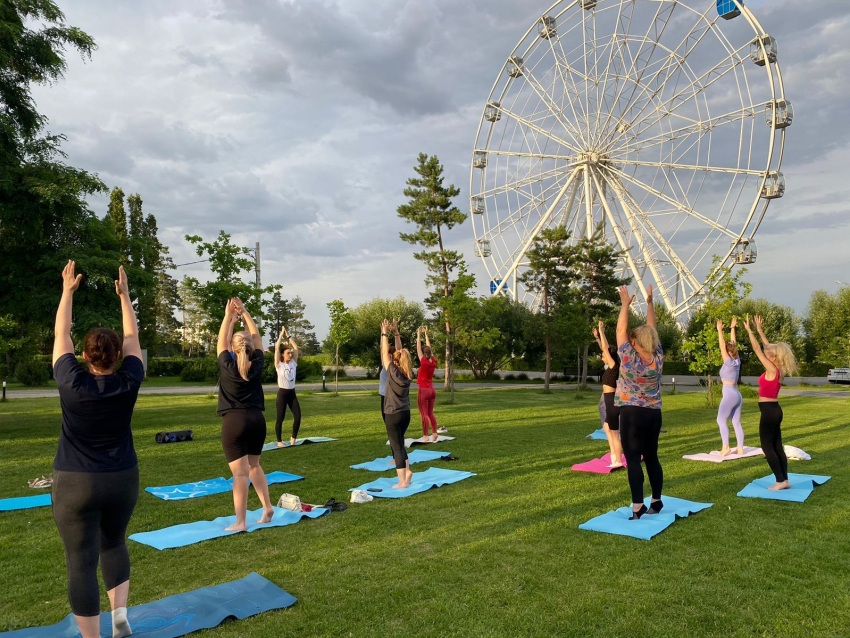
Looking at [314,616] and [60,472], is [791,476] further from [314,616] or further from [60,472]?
[60,472]

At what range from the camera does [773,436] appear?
274 inches

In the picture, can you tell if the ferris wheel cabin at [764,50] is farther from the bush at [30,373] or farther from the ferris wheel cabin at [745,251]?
the bush at [30,373]

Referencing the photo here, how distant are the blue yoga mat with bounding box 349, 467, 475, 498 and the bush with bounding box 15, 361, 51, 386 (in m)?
31.9

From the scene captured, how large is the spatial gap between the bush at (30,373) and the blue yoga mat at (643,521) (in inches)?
1382

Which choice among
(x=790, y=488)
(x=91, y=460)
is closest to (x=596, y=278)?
(x=790, y=488)

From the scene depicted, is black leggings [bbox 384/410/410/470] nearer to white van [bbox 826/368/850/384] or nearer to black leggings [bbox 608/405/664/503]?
black leggings [bbox 608/405/664/503]

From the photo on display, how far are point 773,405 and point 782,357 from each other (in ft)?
2.20

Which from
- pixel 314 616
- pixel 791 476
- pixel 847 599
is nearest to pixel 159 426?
pixel 314 616

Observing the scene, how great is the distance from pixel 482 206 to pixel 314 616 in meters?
31.5

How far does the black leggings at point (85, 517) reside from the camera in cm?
317

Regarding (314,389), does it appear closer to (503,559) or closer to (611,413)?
(611,413)

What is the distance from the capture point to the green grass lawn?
3768 millimetres

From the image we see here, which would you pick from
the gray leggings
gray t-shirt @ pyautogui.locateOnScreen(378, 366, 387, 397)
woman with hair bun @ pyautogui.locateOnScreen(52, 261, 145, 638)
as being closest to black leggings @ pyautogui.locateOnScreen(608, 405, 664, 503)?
woman with hair bun @ pyautogui.locateOnScreen(52, 261, 145, 638)

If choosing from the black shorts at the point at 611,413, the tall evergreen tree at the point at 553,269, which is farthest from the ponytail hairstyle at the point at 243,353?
the tall evergreen tree at the point at 553,269
